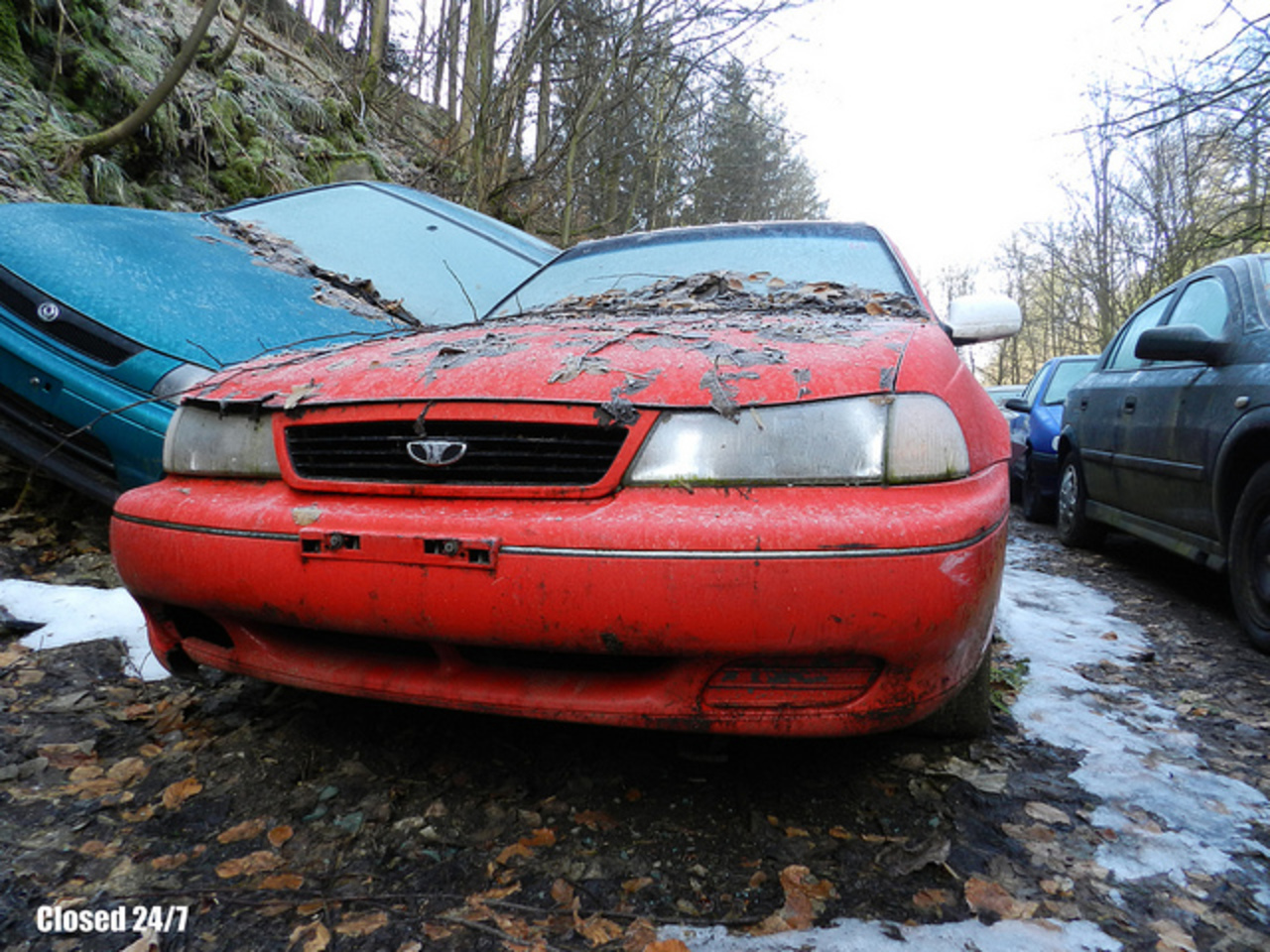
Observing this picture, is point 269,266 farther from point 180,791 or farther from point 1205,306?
point 1205,306

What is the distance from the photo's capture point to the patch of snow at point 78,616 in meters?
2.23

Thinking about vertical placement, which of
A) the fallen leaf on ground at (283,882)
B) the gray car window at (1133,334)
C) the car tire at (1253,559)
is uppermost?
the gray car window at (1133,334)

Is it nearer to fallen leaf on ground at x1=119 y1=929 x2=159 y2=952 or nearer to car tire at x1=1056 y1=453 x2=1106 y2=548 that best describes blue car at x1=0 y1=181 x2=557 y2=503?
fallen leaf on ground at x1=119 y1=929 x2=159 y2=952

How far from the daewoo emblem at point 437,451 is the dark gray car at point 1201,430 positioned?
2873 mm

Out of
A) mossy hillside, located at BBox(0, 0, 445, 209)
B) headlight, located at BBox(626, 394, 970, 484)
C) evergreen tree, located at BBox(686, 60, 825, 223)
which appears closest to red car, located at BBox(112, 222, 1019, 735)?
headlight, located at BBox(626, 394, 970, 484)

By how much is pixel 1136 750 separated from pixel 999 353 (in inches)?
1389

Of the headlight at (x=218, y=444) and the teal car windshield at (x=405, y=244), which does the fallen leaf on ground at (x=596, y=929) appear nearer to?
the headlight at (x=218, y=444)

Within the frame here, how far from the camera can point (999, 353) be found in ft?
109

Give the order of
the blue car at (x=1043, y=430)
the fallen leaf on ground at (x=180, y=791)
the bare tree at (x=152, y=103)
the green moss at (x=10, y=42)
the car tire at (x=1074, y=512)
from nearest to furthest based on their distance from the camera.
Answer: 1. the fallen leaf on ground at (x=180, y=791)
2. the bare tree at (x=152, y=103)
3. the car tire at (x=1074, y=512)
4. the green moss at (x=10, y=42)
5. the blue car at (x=1043, y=430)

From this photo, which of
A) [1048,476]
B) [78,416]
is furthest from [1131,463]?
[78,416]

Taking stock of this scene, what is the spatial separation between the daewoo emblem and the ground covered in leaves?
2.44 feet

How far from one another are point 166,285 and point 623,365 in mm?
2191

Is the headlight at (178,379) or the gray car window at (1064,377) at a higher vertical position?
the gray car window at (1064,377)

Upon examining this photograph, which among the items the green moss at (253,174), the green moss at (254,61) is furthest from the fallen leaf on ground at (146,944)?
the green moss at (254,61)
